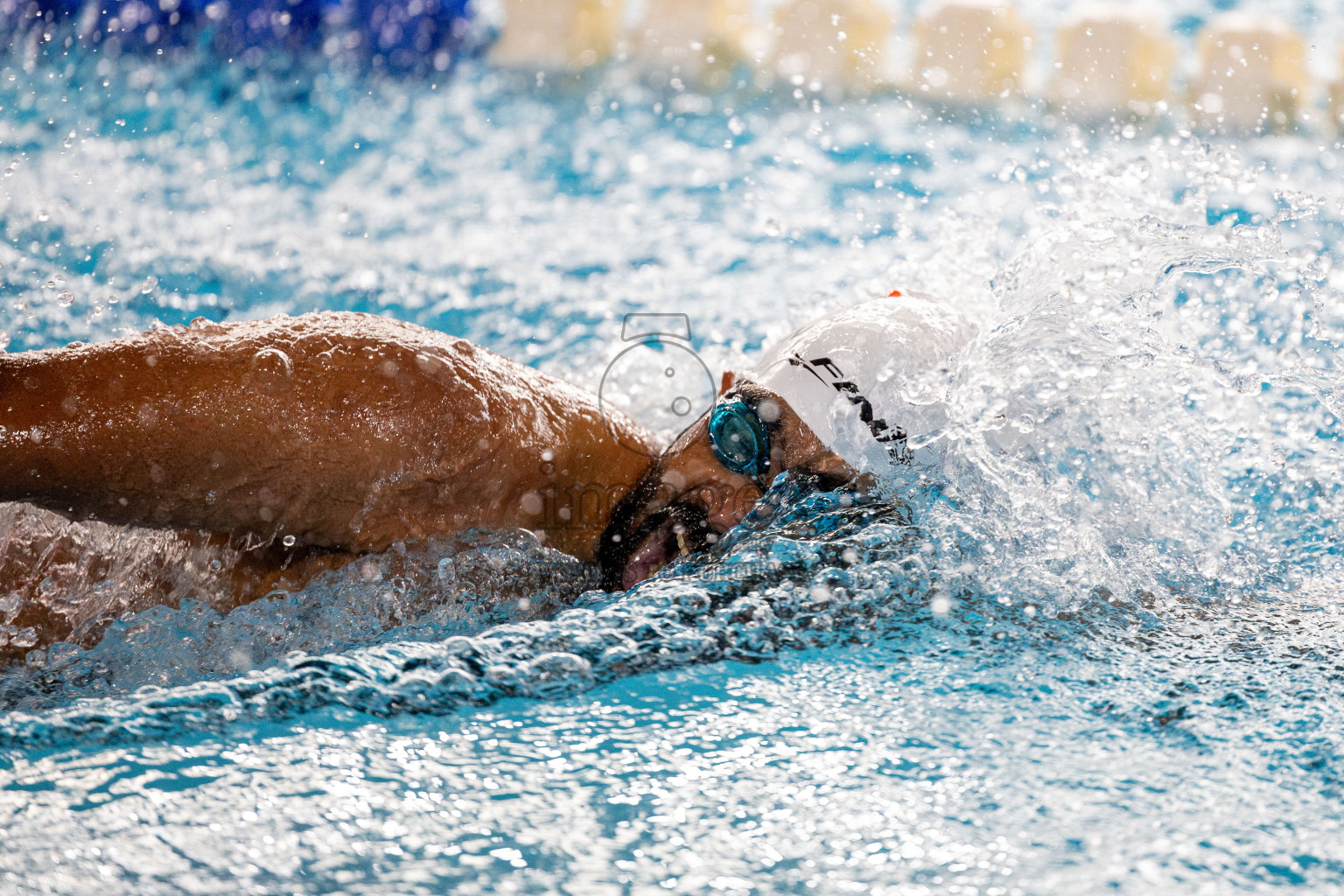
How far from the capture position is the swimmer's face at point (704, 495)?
168 cm

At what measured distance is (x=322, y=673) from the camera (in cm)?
113

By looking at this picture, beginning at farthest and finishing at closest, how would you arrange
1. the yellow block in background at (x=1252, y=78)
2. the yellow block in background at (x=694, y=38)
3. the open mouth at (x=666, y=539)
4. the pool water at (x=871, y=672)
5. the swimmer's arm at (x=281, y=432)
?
the yellow block in background at (x=694, y=38)
the yellow block in background at (x=1252, y=78)
the open mouth at (x=666, y=539)
the swimmer's arm at (x=281, y=432)
the pool water at (x=871, y=672)

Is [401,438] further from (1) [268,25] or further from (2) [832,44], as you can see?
(2) [832,44]

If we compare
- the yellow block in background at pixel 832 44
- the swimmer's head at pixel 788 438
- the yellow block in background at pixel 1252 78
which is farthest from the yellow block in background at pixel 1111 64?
the swimmer's head at pixel 788 438

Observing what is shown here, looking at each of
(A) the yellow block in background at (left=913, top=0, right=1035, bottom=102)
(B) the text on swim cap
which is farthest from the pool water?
(A) the yellow block in background at (left=913, top=0, right=1035, bottom=102)

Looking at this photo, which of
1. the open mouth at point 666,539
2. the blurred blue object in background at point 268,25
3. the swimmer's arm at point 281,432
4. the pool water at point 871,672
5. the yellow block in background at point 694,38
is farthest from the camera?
the yellow block in background at point 694,38

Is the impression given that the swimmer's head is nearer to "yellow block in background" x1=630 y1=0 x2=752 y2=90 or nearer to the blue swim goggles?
the blue swim goggles

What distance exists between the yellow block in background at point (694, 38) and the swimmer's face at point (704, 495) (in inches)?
162

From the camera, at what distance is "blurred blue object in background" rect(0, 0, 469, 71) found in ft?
16.5

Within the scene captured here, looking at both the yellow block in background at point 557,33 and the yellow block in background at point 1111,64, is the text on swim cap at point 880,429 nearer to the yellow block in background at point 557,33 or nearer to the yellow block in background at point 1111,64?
the yellow block in background at point 557,33

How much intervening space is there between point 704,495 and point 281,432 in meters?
0.68

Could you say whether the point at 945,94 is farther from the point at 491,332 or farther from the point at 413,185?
the point at 491,332

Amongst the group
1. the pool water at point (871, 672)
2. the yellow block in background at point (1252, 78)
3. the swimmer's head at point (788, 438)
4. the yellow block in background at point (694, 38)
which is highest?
the yellow block in background at point (694, 38)

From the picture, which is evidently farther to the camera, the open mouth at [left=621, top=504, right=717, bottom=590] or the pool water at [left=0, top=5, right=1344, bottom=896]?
the open mouth at [left=621, top=504, right=717, bottom=590]
